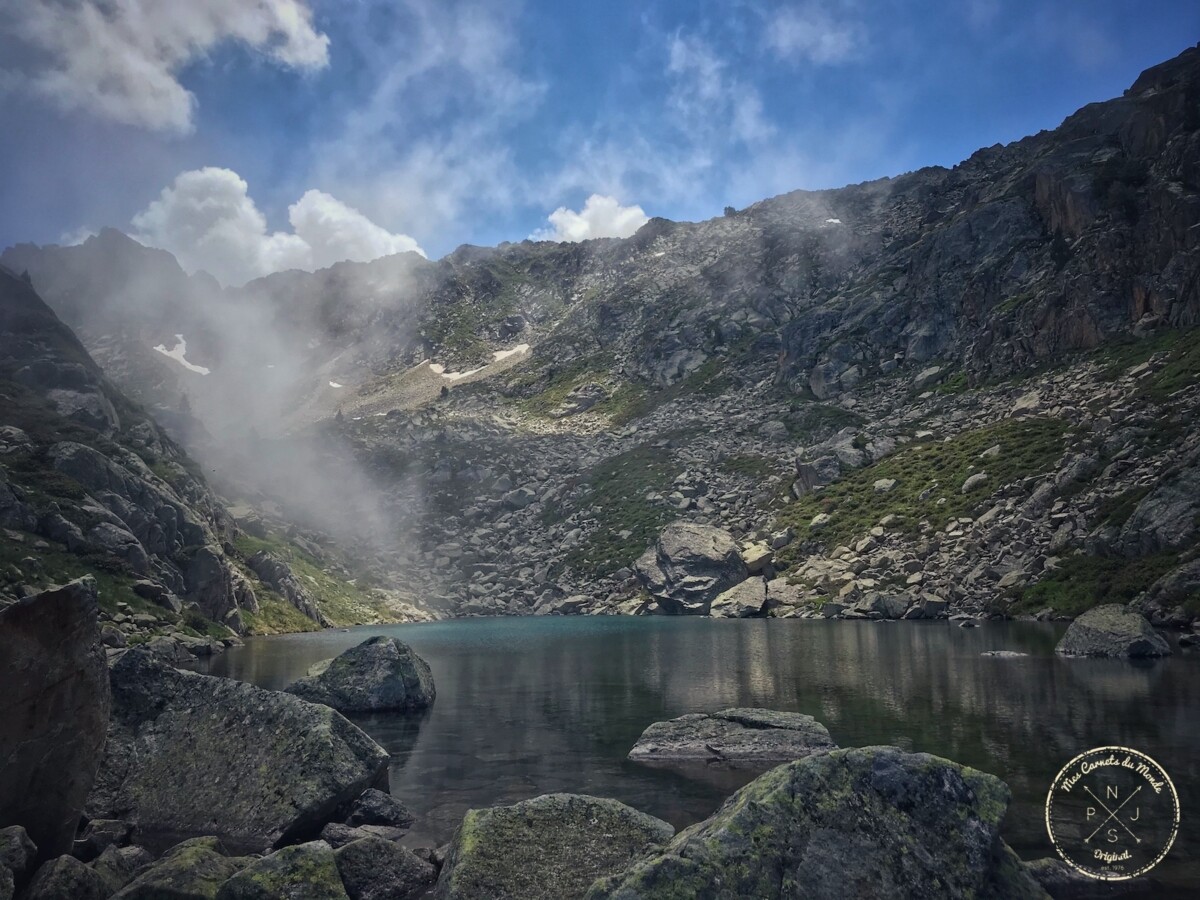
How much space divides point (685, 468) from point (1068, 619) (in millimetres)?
100107

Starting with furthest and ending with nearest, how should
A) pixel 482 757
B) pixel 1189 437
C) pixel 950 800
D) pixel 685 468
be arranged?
pixel 685 468 → pixel 1189 437 → pixel 482 757 → pixel 950 800

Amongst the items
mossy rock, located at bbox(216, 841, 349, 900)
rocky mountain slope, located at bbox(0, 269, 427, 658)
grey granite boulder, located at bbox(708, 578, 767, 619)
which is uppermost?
rocky mountain slope, located at bbox(0, 269, 427, 658)

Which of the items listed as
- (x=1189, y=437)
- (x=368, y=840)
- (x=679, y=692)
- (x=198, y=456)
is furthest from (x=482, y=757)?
(x=198, y=456)

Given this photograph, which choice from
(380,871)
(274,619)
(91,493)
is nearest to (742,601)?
(274,619)

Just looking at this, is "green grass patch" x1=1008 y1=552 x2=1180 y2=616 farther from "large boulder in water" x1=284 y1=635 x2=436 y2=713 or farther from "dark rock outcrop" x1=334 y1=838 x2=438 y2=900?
"dark rock outcrop" x1=334 y1=838 x2=438 y2=900

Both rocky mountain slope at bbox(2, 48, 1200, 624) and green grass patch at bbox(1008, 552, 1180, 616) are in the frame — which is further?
rocky mountain slope at bbox(2, 48, 1200, 624)

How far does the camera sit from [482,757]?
81.1ft

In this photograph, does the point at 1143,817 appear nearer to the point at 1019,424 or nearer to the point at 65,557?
the point at 65,557

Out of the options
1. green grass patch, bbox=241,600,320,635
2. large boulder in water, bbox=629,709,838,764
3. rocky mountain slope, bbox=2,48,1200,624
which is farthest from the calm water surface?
green grass patch, bbox=241,600,320,635

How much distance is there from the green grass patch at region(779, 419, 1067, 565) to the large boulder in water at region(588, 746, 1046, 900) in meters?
91.3

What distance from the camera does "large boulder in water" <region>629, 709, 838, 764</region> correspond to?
23078mm

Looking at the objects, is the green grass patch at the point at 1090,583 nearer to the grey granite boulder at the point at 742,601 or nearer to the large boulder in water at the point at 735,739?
the grey granite boulder at the point at 742,601

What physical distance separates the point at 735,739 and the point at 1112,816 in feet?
36.0

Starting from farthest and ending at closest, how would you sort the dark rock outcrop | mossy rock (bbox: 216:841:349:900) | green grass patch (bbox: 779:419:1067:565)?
1. green grass patch (bbox: 779:419:1067:565)
2. the dark rock outcrop
3. mossy rock (bbox: 216:841:349:900)
